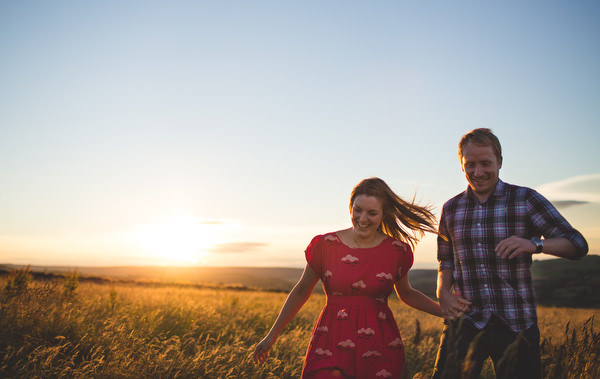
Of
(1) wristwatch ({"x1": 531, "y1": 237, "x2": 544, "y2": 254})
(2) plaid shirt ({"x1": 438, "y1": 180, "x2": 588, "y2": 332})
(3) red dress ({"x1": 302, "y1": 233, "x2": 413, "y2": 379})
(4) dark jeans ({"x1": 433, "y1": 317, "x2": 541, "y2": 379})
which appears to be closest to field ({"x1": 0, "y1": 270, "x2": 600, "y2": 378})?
(4) dark jeans ({"x1": 433, "y1": 317, "x2": 541, "y2": 379})

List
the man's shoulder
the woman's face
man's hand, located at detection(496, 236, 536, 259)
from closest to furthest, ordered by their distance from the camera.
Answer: man's hand, located at detection(496, 236, 536, 259) → the man's shoulder → the woman's face

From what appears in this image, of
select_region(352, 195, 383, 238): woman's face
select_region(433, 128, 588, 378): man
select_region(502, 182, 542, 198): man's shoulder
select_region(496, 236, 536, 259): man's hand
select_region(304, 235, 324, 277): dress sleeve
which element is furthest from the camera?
select_region(304, 235, 324, 277): dress sleeve

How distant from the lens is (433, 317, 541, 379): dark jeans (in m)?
2.79

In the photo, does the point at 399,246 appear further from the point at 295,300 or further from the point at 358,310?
the point at 295,300

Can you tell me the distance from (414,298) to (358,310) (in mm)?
590

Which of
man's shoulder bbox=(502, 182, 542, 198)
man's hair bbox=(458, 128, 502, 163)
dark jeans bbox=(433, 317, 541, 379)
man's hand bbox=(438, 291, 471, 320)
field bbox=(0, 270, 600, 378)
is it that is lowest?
field bbox=(0, 270, 600, 378)

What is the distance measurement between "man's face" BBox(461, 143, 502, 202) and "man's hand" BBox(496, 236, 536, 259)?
1.81 feet

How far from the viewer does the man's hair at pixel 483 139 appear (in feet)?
9.95

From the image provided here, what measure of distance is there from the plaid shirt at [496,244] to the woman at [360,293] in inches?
13.9

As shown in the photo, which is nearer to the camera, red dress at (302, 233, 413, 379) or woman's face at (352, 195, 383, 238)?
red dress at (302, 233, 413, 379)

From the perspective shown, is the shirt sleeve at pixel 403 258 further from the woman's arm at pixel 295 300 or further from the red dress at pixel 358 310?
the woman's arm at pixel 295 300

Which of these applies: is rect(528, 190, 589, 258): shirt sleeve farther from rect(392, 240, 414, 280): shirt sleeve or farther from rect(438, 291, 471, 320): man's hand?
rect(392, 240, 414, 280): shirt sleeve

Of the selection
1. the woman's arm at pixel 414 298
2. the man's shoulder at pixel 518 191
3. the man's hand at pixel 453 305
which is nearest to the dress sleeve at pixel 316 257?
the woman's arm at pixel 414 298

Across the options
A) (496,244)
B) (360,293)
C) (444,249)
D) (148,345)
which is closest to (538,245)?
(496,244)
